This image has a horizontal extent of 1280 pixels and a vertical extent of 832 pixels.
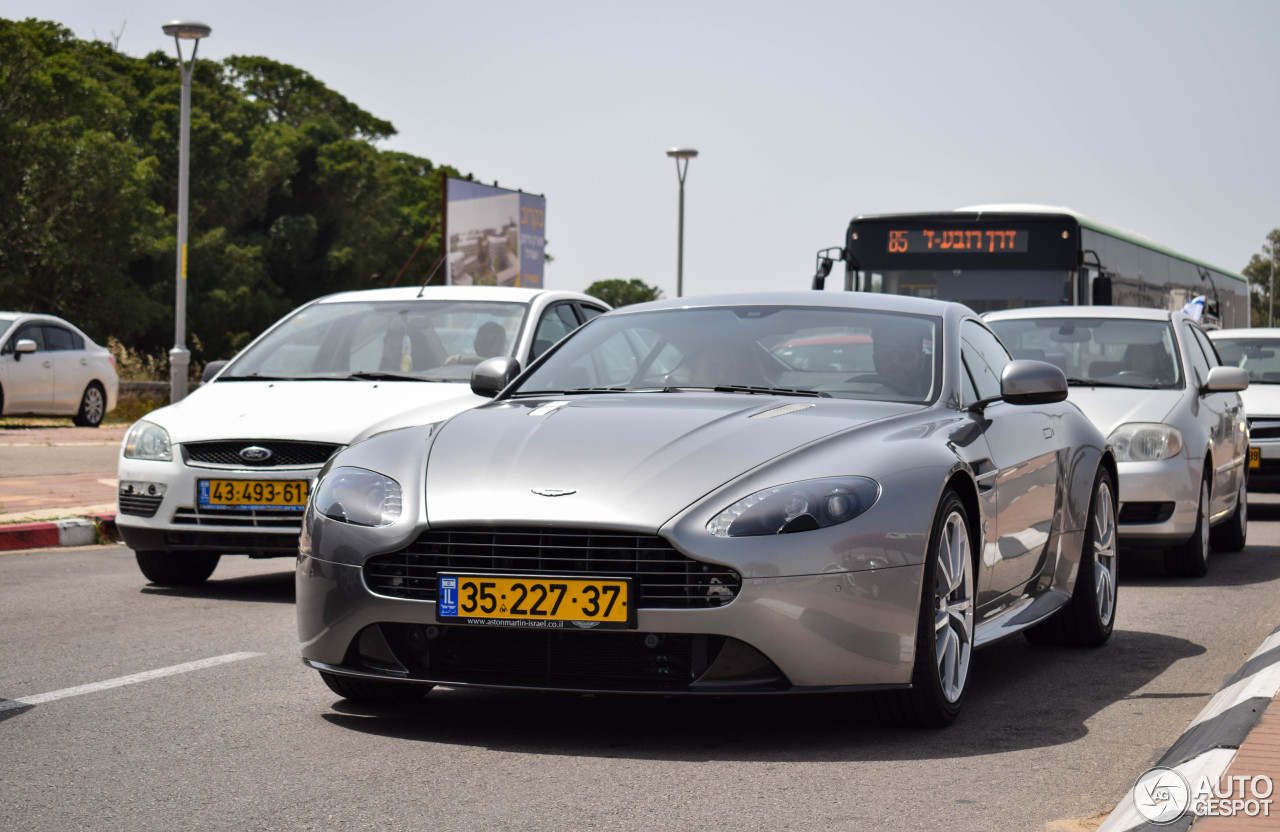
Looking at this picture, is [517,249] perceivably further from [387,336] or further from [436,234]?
[436,234]

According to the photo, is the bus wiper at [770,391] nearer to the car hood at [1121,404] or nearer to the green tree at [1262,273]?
the car hood at [1121,404]

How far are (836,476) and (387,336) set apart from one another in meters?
5.55

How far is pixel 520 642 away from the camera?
16.3 ft

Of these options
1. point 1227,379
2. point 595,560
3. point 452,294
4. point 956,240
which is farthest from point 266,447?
point 956,240

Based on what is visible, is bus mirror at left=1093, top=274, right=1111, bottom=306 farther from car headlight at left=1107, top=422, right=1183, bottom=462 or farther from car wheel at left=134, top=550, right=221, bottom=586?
car wheel at left=134, top=550, right=221, bottom=586

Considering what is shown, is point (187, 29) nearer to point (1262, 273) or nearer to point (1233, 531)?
point (1233, 531)

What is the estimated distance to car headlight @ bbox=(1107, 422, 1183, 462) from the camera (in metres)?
10.2

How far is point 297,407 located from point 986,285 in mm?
11079

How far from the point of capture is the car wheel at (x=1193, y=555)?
33.7ft

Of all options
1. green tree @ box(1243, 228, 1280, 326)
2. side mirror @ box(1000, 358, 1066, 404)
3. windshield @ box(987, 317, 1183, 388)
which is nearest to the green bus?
windshield @ box(987, 317, 1183, 388)

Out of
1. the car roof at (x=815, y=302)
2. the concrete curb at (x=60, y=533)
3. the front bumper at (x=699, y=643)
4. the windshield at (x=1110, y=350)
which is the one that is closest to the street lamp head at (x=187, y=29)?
the concrete curb at (x=60, y=533)

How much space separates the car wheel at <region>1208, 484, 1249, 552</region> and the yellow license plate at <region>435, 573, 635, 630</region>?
820 centimetres

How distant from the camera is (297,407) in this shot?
8.99 meters

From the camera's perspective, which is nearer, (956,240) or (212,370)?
(212,370)
